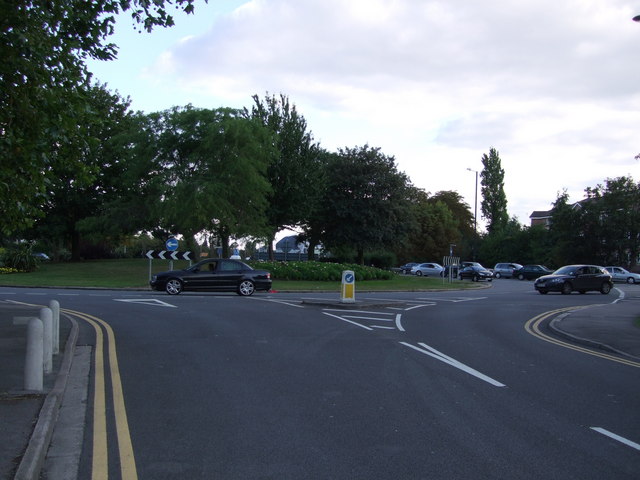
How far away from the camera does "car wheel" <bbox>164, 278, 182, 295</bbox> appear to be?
23.3m

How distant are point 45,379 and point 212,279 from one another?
15.8 m

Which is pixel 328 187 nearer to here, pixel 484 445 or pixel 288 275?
pixel 288 275

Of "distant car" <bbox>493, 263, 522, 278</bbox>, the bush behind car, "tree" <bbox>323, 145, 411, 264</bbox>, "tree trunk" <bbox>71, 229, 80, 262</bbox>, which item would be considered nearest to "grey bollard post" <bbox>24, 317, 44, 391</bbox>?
the bush behind car

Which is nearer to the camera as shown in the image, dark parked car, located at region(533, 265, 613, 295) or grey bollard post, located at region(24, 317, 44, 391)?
grey bollard post, located at region(24, 317, 44, 391)

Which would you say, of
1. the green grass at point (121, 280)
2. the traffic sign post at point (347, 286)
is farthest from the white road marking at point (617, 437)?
the green grass at point (121, 280)

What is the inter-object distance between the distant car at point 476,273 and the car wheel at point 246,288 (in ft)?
93.4

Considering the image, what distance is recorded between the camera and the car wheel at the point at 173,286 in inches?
917

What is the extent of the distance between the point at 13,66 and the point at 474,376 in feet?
25.1

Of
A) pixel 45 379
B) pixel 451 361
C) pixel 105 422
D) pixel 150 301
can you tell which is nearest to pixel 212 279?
pixel 150 301

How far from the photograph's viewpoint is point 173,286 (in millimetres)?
23297

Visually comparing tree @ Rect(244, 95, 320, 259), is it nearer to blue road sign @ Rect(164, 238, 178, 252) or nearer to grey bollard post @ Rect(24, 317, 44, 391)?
blue road sign @ Rect(164, 238, 178, 252)

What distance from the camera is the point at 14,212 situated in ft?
30.1

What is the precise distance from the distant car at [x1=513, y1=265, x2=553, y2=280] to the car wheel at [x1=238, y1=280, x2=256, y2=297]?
35.8 m

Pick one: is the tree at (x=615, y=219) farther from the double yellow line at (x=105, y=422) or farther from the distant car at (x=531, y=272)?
the double yellow line at (x=105, y=422)
